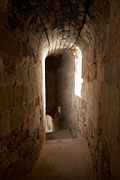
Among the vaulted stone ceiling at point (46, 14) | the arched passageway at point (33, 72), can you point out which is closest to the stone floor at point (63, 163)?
the arched passageway at point (33, 72)

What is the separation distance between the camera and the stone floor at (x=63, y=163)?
2.65 meters

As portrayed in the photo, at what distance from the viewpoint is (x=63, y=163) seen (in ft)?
9.99

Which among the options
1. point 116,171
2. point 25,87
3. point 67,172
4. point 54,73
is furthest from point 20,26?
point 54,73

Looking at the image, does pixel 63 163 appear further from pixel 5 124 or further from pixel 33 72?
pixel 33 72

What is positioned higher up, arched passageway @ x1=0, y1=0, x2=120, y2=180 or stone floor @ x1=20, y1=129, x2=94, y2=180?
arched passageway @ x1=0, y1=0, x2=120, y2=180

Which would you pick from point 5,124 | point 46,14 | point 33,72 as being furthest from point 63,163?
point 46,14

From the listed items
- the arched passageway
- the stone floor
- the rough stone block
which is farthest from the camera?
the stone floor

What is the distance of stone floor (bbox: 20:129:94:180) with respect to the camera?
2.65 metres

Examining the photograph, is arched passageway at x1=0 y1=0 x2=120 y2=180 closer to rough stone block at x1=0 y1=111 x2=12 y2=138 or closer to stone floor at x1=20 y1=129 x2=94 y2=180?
rough stone block at x1=0 y1=111 x2=12 y2=138

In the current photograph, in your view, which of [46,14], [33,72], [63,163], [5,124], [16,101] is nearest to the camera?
[5,124]

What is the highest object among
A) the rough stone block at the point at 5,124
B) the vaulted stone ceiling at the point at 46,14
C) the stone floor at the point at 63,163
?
the vaulted stone ceiling at the point at 46,14

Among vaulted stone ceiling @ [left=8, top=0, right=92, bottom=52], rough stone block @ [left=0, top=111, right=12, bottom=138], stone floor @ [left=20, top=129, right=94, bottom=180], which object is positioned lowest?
stone floor @ [left=20, top=129, right=94, bottom=180]

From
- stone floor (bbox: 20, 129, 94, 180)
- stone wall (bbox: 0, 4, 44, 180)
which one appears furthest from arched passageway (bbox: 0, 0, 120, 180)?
stone floor (bbox: 20, 129, 94, 180)

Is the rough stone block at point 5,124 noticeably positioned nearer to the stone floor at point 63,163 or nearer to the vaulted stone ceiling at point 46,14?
the stone floor at point 63,163
